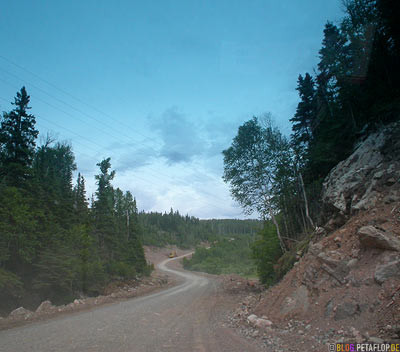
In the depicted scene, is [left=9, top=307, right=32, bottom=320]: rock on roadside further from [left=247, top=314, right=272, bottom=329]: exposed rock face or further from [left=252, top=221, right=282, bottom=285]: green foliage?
[left=252, top=221, right=282, bottom=285]: green foliage

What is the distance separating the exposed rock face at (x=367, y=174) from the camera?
862cm

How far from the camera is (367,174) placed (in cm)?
954

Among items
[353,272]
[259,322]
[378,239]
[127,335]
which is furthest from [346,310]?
[127,335]

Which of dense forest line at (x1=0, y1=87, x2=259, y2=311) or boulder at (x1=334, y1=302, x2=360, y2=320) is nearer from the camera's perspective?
boulder at (x1=334, y1=302, x2=360, y2=320)

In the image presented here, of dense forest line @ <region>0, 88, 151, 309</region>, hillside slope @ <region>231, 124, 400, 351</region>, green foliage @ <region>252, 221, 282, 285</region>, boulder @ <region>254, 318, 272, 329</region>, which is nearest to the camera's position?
hillside slope @ <region>231, 124, 400, 351</region>

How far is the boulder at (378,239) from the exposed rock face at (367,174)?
1.94m

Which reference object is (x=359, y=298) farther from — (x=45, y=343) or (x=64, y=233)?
(x=64, y=233)

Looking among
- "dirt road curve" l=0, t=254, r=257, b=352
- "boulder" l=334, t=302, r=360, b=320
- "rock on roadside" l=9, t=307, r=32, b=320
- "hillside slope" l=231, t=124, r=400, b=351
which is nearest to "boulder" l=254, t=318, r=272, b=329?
"hillside slope" l=231, t=124, r=400, b=351

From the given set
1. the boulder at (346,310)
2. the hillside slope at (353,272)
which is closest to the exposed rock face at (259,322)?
the hillside slope at (353,272)

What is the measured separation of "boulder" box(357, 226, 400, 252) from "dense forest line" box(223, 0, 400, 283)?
200 inches

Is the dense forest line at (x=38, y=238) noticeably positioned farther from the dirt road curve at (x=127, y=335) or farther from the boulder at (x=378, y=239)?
the boulder at (x=378, y=239)

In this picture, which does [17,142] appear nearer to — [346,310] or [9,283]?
[9,283]

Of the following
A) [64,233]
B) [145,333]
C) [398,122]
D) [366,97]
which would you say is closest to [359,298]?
[145,333]

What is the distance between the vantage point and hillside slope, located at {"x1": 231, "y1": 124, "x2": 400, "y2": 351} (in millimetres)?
5410
